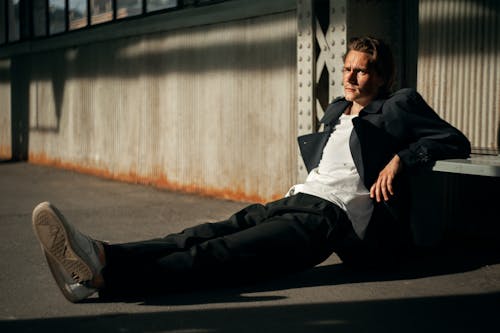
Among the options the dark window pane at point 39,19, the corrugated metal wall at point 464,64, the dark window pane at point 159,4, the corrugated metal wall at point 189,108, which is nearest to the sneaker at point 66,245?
the corrugated metal wall at point 464,64

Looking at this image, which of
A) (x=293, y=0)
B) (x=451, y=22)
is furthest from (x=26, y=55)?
(x=451, y=22)

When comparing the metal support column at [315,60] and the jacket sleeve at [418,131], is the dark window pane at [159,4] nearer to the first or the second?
the metal support column at [315,60]

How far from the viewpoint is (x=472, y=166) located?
3605 mm

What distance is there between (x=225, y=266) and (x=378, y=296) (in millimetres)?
832

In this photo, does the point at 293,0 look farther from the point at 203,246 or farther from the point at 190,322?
the point at 190,322

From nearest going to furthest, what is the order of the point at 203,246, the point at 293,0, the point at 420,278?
the point at 203,246, the point at 420,278, the point at 293,0

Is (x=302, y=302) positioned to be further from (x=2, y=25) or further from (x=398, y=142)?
(x=2, y=25)

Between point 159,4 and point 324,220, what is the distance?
5803 mm

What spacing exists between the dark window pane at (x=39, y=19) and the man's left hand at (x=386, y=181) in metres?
9.89

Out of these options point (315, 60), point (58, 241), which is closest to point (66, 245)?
point (58, 241)

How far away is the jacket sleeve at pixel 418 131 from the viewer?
395 cm

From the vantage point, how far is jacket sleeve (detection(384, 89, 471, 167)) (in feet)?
12.9

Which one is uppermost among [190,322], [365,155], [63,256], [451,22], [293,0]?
[293,0]

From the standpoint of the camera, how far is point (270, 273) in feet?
12.9
